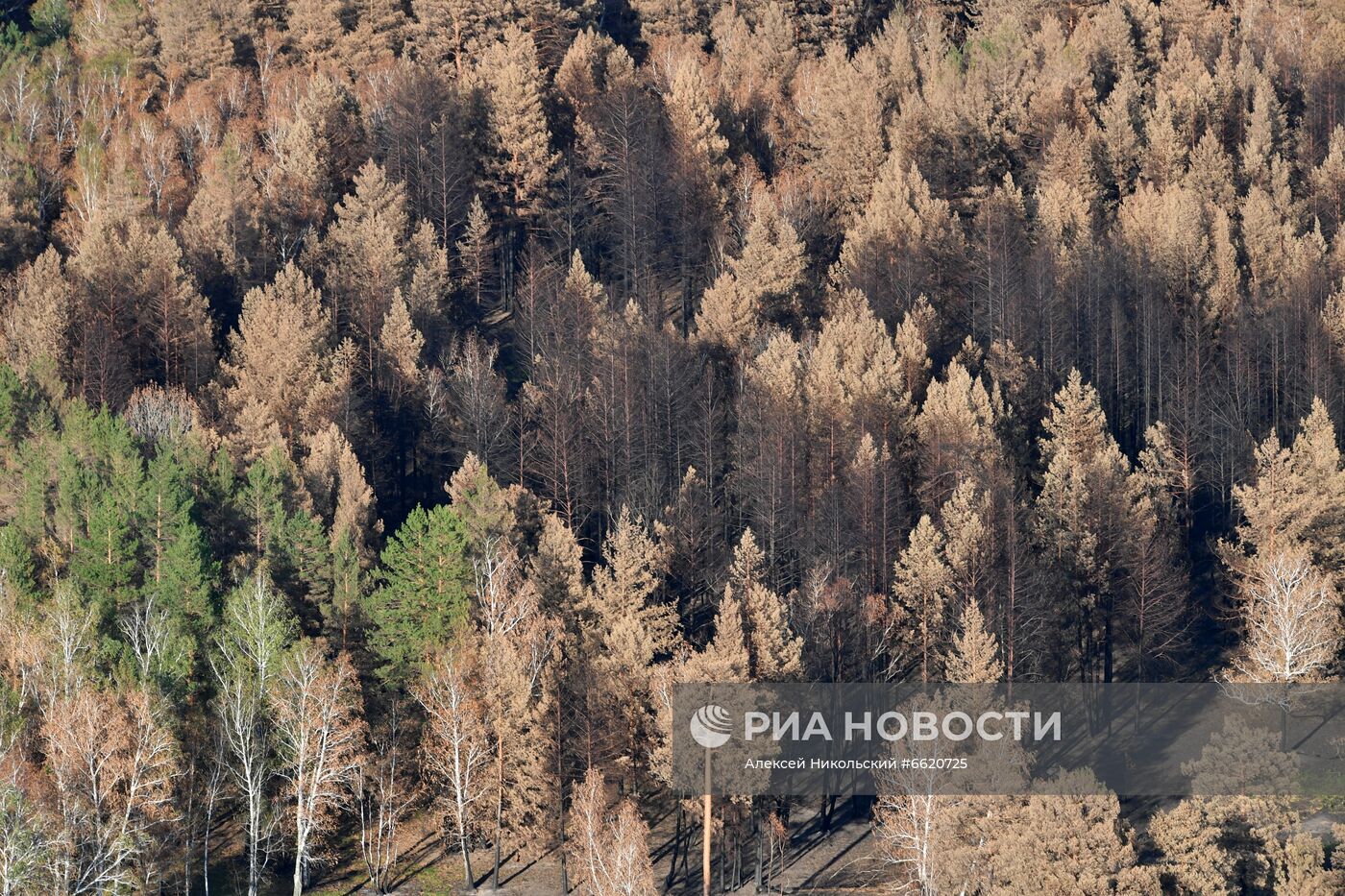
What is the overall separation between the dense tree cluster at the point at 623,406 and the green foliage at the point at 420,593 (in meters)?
0.20

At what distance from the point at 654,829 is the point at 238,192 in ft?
164

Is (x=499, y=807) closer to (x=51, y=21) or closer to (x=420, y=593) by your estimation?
(x=420, y=593)

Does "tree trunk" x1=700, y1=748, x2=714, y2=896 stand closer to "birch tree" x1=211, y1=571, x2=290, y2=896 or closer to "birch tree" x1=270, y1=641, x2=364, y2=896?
"birch tree" x1=270, y1=641, x2=364, y2=896

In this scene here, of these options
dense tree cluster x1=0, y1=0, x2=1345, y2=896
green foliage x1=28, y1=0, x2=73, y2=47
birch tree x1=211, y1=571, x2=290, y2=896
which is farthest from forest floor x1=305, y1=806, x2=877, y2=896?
green foliage x1=28, y1=0, x2=73, y2=47

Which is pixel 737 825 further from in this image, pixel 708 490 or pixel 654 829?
pixel 708 490

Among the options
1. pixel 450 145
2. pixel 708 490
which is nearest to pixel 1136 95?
pixel 450 145

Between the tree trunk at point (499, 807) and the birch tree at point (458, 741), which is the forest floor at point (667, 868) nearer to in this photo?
the tree trunk at point (499, 807)

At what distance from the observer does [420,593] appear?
233 feet

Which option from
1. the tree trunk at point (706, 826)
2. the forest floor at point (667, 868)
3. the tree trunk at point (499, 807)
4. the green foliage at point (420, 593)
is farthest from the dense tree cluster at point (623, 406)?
the tree trunk at point (706, 826)

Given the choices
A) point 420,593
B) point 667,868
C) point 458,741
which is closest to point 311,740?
point 458,741

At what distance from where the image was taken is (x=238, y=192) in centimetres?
10525

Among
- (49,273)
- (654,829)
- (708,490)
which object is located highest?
(49,273)

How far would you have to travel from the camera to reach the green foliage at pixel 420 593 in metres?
70.2

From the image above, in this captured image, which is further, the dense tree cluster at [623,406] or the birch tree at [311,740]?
the dense tree cluster at [623,406]
